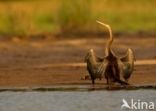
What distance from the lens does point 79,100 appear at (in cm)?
1348

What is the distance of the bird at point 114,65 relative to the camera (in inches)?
541

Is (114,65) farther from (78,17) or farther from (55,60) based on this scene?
(78,17)

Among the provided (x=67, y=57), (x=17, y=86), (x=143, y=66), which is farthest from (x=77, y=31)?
(x=17, y=86)

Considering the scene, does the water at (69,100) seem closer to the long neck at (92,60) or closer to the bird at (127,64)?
the bird at (127,64)

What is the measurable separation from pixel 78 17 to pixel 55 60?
613 cm

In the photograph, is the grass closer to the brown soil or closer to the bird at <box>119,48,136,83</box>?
the brown soil

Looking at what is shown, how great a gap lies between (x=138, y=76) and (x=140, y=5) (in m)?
14.0

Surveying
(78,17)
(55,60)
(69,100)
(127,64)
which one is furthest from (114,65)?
(78,17)

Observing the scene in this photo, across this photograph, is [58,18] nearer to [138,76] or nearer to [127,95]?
[138,76]

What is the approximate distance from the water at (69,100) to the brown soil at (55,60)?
115 cm

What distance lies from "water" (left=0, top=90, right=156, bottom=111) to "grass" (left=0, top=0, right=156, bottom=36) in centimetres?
972

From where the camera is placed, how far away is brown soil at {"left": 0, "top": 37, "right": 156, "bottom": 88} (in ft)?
51.0

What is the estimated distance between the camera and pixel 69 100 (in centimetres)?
1353

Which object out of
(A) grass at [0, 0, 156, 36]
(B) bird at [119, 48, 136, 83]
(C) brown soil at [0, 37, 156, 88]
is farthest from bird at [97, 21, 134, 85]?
(A) grass at [0, 0, 156, 36]
